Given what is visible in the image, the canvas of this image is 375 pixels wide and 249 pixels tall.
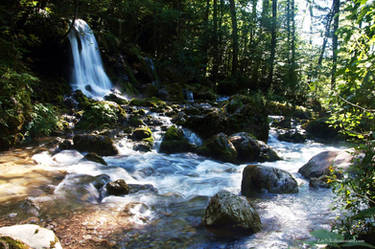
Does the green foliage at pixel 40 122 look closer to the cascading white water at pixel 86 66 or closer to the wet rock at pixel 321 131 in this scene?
the cascading white water at pixel 86 66

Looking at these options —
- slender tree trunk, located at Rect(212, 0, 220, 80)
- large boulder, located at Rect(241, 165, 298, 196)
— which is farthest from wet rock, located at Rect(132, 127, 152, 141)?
slender tree trunk, located at Rect(212, 0, 220, 80)

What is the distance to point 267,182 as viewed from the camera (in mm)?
5422

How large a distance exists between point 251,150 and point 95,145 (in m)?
4.55

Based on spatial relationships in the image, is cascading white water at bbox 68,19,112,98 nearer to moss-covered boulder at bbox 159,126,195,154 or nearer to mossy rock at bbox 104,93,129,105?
mossy rock at bbox 104,93,129,105

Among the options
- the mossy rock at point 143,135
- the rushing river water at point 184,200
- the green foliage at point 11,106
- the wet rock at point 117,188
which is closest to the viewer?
the rushing river water at point 184,200

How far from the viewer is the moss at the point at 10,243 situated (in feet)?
7.11

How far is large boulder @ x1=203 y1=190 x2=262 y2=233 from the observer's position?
11.9 ft

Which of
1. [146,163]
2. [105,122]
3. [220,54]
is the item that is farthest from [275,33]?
[146,163]

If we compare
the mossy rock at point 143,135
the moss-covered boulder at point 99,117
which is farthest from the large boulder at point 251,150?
the moss-covered boulder at point 99,117

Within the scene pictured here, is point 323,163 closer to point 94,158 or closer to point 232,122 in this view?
point 232,122

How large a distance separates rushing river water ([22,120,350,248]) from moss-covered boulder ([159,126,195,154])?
1.00 ft

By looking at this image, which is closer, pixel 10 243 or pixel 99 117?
pixel 10 243

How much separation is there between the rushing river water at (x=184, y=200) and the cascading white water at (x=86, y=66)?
6741 mm

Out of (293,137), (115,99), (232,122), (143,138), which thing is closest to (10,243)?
(143,138)
